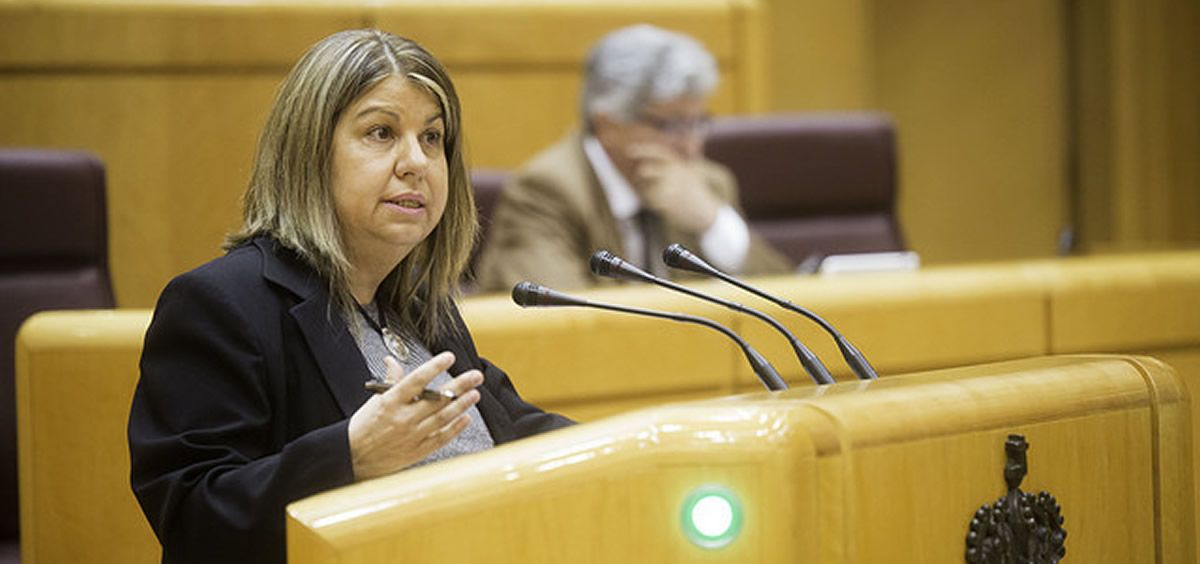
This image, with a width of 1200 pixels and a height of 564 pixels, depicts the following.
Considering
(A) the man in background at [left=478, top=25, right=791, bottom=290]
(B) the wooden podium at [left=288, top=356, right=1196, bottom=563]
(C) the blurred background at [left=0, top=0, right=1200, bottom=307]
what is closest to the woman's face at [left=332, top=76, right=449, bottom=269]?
(B) the wooden podium at [left=288, top=356, right=1196, bottom=563]

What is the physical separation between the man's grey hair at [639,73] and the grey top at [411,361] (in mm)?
1292

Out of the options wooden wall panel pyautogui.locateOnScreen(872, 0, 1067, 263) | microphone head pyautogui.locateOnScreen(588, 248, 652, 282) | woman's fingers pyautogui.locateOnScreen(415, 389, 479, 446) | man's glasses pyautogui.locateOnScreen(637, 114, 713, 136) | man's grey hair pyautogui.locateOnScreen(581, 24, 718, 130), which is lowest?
wooden wall panel pyautogui.locateOnScreen(872, 0, 1067, 263)

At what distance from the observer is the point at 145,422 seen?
1.04 m

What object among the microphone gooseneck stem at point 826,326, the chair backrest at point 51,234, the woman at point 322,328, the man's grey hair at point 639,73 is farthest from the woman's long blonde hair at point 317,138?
the man's grey hair at point 639,73

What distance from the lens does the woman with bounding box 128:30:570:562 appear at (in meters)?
0.98

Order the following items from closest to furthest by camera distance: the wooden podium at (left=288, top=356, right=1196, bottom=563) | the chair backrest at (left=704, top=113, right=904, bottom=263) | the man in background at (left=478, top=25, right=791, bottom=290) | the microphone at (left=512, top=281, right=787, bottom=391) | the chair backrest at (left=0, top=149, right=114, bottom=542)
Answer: the wooden podium at (left=288, top=356, right=1196, bottom=563), the microphone at (left=512, top=281, right=787, bottom=391), the chair backrest at (left=0, top=149, right=114, bottom=542), the man in background at (left=478, top=25, right=791, bottom=290), the chair backrest at (left=704, top=113, right=904, bottom=263)

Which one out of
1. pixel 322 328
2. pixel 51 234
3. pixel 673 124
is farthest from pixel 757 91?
pixel 322 328

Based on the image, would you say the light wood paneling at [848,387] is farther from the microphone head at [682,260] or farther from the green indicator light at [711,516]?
the microphone head at [682,260]

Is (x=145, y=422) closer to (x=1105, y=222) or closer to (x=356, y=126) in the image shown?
(x=356, y=126)

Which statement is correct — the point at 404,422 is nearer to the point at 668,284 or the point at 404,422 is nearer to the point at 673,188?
the point at 668,284

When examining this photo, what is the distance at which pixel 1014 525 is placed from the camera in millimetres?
997

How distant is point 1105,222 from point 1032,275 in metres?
2.38

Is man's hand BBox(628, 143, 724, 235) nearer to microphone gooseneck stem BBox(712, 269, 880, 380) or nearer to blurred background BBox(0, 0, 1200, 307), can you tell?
blurred background BBox(0, 0, 1200, 307)

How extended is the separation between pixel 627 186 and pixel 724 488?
1582 millimetres
